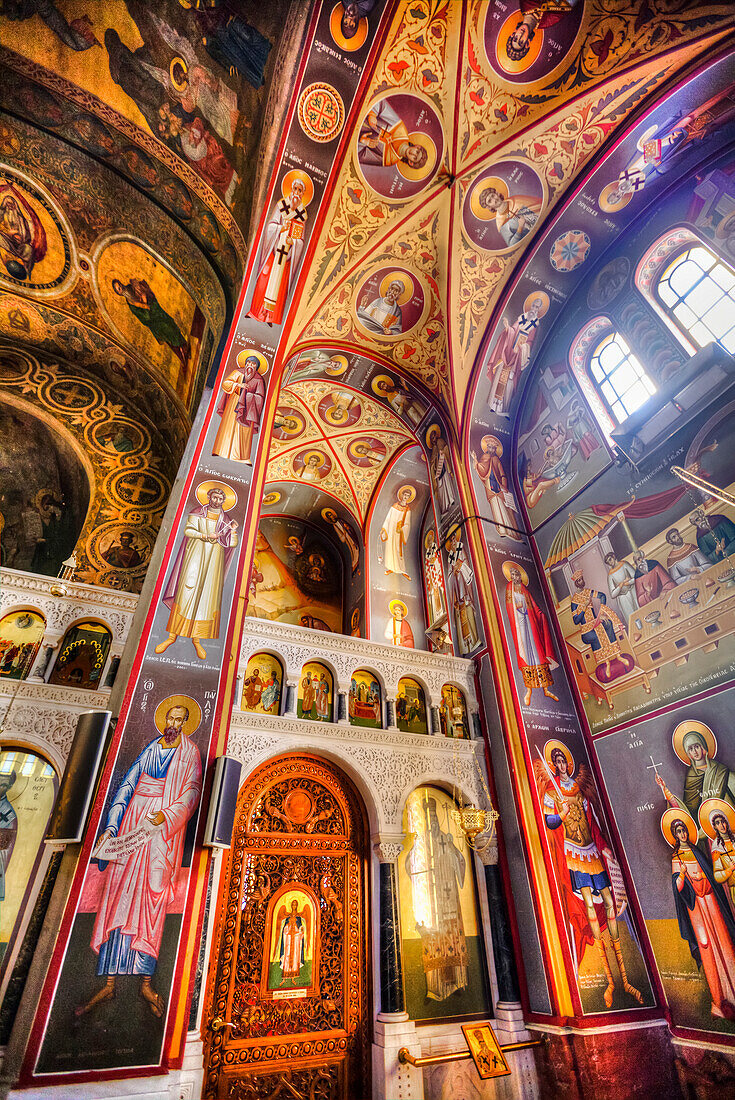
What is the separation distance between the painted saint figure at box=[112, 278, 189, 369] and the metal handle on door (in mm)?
9959

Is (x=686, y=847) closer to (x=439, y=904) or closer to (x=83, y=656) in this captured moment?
(x=439, y=904)

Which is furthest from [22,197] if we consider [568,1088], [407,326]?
[568,1088]

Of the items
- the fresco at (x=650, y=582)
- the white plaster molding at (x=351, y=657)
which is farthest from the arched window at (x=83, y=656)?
the fresco at (x=650, y=582)

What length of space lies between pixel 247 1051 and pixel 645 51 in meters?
13.5

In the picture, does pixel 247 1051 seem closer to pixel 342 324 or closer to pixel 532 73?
pixel 342 324

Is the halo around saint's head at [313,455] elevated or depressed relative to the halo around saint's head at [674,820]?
elevated

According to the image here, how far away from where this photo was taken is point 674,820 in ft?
19.9

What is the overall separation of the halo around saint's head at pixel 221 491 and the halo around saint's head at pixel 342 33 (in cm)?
637

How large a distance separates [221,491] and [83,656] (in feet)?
9.17

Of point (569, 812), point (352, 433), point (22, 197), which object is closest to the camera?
point (569, 812)

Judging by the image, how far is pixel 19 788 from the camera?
5855mm

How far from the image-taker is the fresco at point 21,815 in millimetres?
5512

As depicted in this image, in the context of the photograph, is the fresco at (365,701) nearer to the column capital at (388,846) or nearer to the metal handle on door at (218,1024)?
the column capital at (388,846)

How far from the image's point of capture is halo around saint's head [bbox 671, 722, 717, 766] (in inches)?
232
